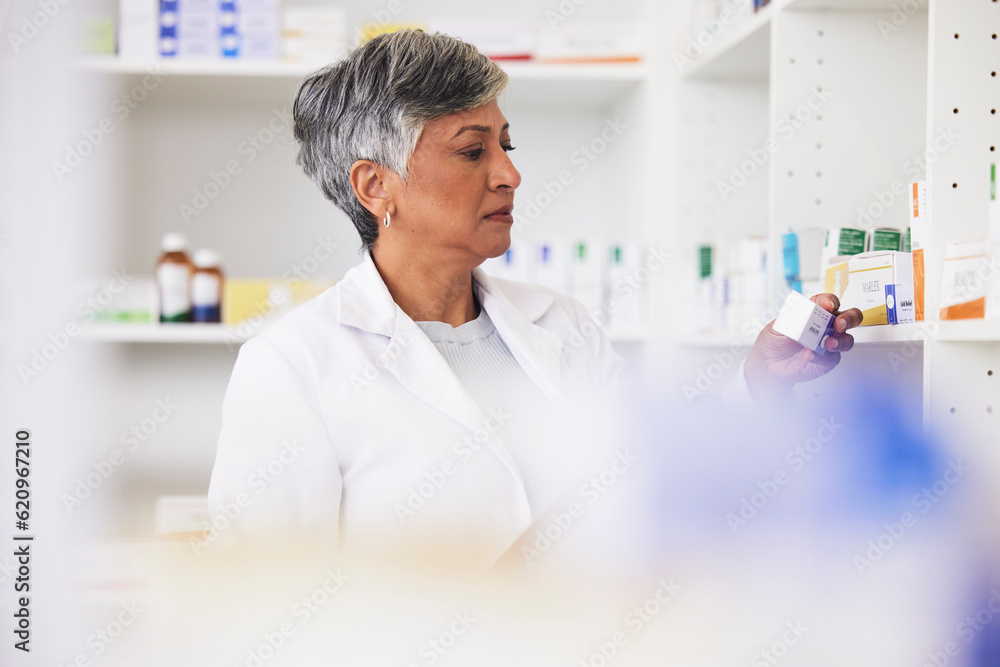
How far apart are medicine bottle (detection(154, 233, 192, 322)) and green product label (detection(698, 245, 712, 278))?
1164 mm

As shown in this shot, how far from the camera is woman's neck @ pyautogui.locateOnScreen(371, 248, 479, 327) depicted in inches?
48.8

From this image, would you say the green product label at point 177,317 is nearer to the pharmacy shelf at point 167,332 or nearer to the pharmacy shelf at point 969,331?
the pharmacy shelf at point 167,332

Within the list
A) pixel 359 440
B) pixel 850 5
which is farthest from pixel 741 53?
pixel 359 440

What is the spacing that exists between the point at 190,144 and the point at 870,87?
168 centimetres

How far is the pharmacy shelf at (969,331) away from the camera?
806 mm

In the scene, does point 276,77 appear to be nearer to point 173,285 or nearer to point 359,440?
point 173,285

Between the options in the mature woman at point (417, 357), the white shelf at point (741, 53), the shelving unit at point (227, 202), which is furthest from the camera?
the shelving unit at point (227, 202)

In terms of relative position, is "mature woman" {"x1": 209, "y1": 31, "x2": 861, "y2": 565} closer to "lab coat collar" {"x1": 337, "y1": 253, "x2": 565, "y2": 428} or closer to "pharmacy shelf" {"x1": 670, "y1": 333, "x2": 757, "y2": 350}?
"lab coat collar" {"x1": 337, "y1": 253, "x2": 565, "y2": 428}

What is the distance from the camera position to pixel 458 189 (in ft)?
3.92

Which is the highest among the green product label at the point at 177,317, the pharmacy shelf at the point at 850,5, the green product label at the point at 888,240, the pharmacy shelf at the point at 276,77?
the pharmacy shelf at the point at 276,77

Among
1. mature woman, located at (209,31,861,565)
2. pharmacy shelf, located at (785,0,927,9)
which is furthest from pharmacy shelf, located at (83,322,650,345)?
pharmacy shelf, located at (785,0,927,9)

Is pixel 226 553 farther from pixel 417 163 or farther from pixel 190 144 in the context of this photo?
pixel 190 144

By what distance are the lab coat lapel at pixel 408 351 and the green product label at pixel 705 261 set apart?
2.78 ft

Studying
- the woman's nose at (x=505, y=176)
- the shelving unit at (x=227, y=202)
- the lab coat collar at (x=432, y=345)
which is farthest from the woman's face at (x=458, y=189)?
the shelving unit at (x=227, y=202)
